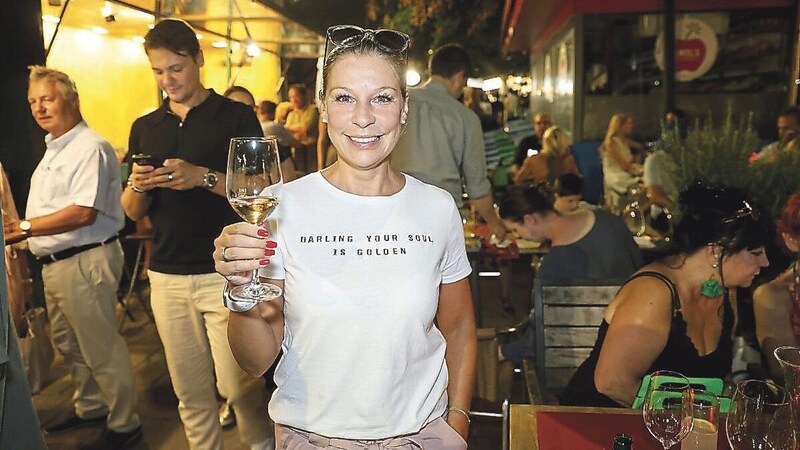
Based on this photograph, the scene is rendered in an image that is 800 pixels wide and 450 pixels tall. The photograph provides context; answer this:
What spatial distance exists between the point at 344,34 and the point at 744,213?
5.72 feet

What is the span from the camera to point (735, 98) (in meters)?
11.2

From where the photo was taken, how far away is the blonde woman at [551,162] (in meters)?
8.74

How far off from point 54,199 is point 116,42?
399 cm

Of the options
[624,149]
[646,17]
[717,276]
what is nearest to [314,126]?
[624,149]

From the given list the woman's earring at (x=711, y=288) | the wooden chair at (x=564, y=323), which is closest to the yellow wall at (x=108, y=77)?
the wooden chair at (x=564, y=323)

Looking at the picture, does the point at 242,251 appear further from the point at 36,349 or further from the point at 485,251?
the point at 485,251

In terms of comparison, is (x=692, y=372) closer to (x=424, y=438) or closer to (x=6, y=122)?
(x=424, y=438)

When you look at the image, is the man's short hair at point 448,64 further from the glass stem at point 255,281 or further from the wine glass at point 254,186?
the glass stem at point 255,281

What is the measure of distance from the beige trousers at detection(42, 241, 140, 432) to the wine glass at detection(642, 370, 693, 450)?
3.05 m

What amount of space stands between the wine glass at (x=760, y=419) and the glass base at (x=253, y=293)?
1137mm

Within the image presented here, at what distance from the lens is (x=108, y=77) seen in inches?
280

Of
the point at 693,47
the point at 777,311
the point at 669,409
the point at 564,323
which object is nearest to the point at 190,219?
the point at 564,323

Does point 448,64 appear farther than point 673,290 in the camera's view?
Yes

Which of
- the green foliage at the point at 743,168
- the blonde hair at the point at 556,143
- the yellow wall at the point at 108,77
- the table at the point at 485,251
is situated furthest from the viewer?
the blonde hair at the point at 556,143
